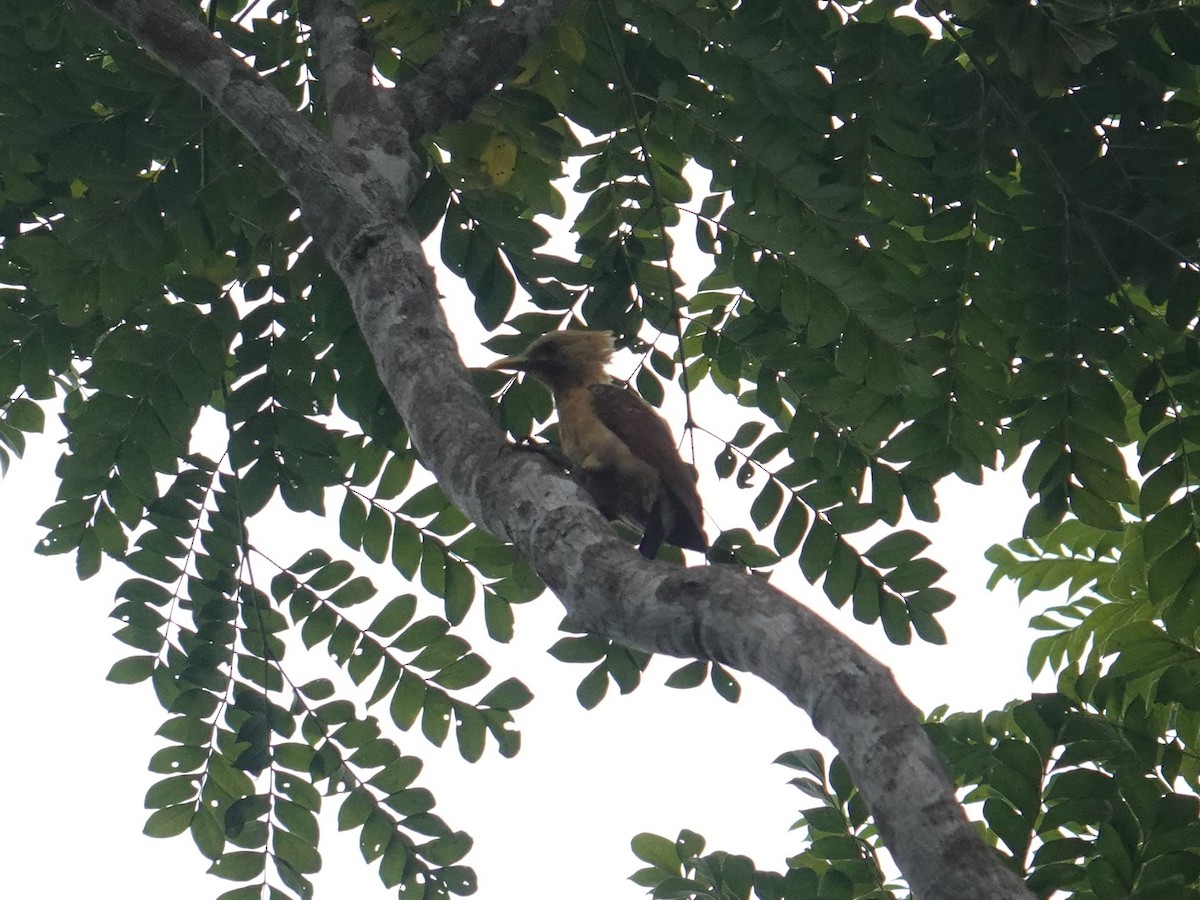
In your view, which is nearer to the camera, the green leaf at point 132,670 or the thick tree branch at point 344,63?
the thick tree branch at point 344,63

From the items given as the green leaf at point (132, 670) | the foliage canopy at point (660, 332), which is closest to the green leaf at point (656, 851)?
the foliage canopy at point (660, 332)

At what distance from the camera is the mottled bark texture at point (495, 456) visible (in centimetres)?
173

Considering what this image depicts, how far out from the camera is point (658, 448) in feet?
13.3

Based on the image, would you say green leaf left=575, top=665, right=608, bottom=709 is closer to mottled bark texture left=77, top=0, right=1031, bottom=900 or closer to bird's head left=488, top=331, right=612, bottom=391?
bird's head left=488, top=331, right=612, bottom=391

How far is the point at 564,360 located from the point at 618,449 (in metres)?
0.53

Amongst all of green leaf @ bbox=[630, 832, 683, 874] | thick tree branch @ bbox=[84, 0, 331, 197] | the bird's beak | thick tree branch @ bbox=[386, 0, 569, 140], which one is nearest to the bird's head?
the bird's beak

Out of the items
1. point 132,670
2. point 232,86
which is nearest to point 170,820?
point 132,670

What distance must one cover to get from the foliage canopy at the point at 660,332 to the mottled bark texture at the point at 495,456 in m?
0.48

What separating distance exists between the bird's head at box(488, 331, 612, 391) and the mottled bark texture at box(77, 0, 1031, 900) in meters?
0.93

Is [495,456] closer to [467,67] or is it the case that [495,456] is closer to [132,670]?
[467,67]

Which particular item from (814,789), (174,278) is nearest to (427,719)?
(814,789)

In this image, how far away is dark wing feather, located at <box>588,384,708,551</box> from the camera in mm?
3971

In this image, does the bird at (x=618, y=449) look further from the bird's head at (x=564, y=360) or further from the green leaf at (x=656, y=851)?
the green leaf at (x=656, y=851)

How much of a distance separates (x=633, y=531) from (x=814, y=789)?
4.12ft
